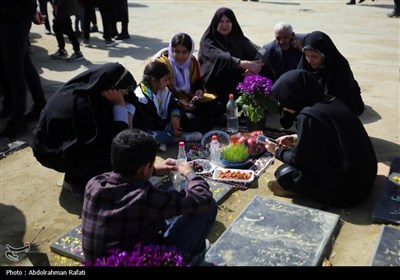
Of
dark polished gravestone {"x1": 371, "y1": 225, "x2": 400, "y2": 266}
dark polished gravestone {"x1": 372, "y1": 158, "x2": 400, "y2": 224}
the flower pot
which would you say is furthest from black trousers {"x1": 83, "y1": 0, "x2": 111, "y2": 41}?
dark polished gravestone {"x1": 371, "y1": 225, "x2": 400, "y2": 266}

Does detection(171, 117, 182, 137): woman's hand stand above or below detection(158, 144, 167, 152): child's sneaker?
above

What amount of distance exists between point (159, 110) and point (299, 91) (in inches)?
75.4

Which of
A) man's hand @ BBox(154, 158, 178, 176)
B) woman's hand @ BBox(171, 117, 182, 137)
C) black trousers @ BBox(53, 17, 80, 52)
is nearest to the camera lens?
man's hand @ BBox(154, 158, 178, 176)

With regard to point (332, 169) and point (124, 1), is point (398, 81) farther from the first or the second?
point (124, 1)

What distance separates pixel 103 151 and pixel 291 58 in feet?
10.2

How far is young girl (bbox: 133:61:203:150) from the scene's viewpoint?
477cm

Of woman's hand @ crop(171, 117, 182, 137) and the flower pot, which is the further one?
the flower pot

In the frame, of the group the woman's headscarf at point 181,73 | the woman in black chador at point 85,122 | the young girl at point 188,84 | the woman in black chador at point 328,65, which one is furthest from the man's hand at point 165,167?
the woman's headscarf at point 181,73

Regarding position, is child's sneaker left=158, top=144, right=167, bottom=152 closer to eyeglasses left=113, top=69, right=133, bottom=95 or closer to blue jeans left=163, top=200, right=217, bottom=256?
eyeglasses left=113, top=69, right=133, bottom=95

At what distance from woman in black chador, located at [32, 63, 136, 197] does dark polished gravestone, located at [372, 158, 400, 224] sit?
2265 millimetres

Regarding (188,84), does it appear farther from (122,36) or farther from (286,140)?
(122,36)

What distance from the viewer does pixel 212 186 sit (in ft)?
13.4

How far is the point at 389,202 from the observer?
11.9ft

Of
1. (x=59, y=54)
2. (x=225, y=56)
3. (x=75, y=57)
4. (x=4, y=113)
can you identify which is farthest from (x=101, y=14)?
(x=225, y=56)
